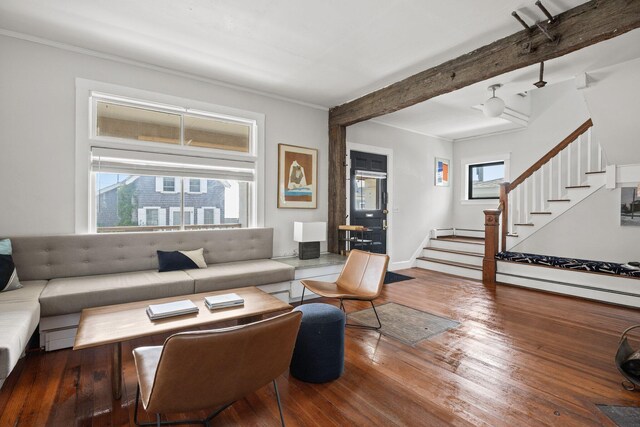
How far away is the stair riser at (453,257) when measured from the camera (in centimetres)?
580

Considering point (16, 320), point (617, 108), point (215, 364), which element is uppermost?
point (617, 108)

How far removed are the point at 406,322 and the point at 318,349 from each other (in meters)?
1.56

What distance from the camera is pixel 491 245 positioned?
17.3ft

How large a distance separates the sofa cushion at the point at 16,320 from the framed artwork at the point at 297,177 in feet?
9.43

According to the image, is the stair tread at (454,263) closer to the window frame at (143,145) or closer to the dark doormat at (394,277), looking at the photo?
the dark doormat at (394,277)

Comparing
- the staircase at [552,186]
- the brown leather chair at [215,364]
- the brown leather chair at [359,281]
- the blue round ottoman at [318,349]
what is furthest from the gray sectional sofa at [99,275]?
the staircase at [552,186]

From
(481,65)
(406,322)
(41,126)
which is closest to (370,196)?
(406,322)

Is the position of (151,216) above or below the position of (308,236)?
above

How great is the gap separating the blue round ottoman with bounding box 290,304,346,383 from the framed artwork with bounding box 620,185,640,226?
Result: 4.86m

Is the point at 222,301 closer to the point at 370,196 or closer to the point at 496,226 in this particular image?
the point at 370,196

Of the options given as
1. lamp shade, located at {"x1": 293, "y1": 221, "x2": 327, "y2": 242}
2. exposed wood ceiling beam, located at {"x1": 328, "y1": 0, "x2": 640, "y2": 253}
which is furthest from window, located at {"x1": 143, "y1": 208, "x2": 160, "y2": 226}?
exposed wood ceiling beam, located at {"x1": 328, "y1": 0, "x2": 640, "y2": 253}

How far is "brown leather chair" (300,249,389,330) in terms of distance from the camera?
3.23 meters

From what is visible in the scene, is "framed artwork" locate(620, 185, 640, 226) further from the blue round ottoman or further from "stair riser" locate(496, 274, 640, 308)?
the blue round ottoman

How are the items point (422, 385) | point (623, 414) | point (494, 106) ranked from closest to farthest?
point (623, 414), point (422, 385), point (494, 106)
